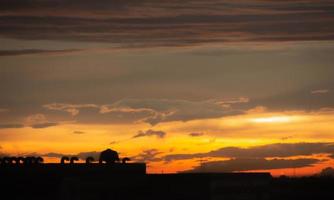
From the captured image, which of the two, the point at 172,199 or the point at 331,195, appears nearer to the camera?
the point at 172,199

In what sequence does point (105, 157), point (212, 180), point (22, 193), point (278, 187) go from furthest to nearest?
point (278, 187) → point (105, 157) → point (22, 193) → point (212, 180)

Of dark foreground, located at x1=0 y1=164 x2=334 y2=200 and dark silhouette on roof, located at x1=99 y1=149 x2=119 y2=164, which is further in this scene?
dark silhouette on roof, located at x1=99 y1=149 x2=119 y2=164

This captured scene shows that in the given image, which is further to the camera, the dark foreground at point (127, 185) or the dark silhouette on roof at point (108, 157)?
the dark silhouette on roof at point (108, 157)

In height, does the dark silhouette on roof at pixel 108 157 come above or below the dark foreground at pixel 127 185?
above

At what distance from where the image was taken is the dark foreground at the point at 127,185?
63.2 m

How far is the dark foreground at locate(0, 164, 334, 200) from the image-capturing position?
207ft

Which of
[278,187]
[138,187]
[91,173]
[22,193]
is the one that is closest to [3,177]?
[22,193]

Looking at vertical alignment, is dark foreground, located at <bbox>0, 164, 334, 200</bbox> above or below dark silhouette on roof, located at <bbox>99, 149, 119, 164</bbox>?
below

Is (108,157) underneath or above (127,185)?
above

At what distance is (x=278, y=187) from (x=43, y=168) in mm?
24699

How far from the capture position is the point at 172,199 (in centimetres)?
6419

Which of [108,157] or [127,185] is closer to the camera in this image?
[127,185]

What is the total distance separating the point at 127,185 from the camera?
65500mm

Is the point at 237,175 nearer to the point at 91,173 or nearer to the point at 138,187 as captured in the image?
the point at 138,187
